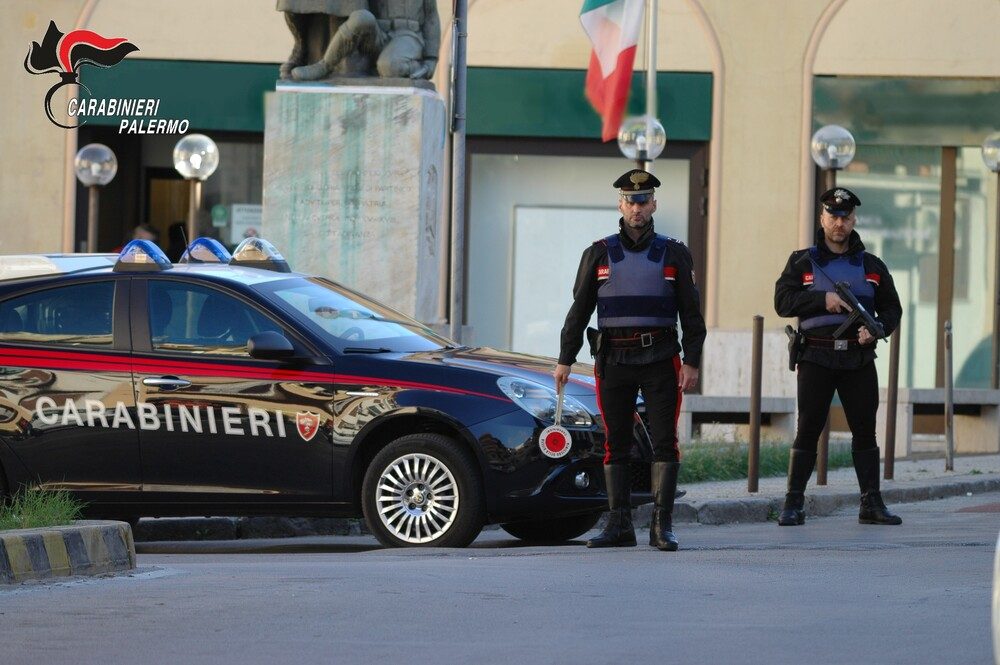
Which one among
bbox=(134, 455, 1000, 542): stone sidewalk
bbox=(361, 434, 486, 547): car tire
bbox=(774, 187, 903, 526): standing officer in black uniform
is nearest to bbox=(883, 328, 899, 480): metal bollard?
bbox=(134, 455, 1000, 542): stone sidewalk

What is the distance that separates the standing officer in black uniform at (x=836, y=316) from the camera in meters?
11.2

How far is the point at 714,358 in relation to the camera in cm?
2305

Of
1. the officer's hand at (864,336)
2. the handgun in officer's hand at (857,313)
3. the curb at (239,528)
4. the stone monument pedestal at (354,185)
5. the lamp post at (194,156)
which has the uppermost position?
the lamp post at (194,156)

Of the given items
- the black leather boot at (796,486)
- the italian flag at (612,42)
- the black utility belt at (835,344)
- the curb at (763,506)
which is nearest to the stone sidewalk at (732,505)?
the curb at (763,506)

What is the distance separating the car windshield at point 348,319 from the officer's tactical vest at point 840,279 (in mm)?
2066

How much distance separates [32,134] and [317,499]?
47.2 ft

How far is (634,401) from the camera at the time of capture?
32.6 ft

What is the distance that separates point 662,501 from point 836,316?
192 cm

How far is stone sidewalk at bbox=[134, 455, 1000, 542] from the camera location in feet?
38.5

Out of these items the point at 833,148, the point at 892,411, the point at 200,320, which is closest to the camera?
the point at 200,320

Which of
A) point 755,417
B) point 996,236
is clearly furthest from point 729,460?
point 996,236

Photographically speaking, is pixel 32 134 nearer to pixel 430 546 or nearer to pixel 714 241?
pixel 714 241

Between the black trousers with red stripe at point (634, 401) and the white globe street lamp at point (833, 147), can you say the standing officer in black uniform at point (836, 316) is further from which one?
the white globe street lamp at point (833, 147)

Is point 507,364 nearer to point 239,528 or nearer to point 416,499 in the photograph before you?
point 416,499
